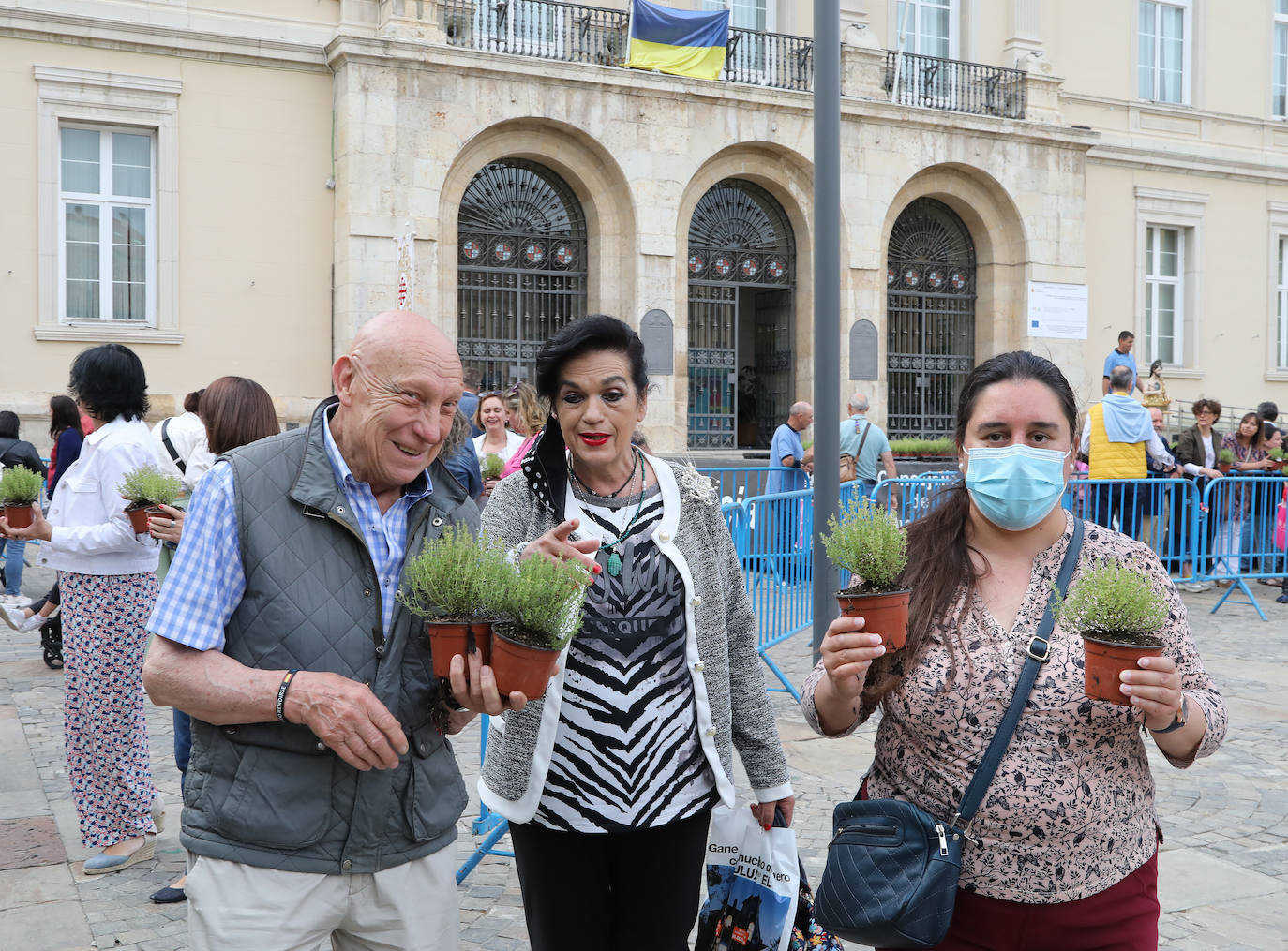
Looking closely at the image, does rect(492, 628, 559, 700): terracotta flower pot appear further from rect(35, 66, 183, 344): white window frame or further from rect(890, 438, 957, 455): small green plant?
rect(890, 438, 957, 455): small green plant

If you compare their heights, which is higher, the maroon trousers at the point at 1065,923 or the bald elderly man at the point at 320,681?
the bald elderly man at the point at 320,681

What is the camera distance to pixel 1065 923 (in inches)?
95.1

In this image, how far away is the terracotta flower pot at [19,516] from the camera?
17.0 feet

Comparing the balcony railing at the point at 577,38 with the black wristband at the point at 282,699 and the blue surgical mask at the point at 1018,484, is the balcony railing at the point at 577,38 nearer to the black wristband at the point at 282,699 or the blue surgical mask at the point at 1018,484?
the blue surgical mask at the point at 1018,484

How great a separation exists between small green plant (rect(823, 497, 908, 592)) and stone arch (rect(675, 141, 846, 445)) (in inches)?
653

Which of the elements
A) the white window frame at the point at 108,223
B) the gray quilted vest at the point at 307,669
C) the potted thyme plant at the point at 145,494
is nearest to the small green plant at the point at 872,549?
the gray quilted vest at the point at 307,669

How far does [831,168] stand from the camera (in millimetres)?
7031

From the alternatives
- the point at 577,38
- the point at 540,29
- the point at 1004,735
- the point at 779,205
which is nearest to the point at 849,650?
the point at 1004,735

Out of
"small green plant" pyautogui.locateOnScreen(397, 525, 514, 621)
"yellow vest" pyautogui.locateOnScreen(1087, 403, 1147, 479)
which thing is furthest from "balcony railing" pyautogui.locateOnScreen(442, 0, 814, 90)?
"small green plant" pyautogui.locateOnScreen(397, 525, 514, 621)

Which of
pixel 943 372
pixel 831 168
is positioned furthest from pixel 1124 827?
pixel 943 372

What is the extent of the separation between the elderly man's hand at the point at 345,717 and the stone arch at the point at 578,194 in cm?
1550

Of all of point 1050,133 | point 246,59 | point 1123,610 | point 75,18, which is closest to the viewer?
point 1123,610

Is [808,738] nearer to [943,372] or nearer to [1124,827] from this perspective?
[1124,827]

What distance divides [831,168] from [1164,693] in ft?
17.3
